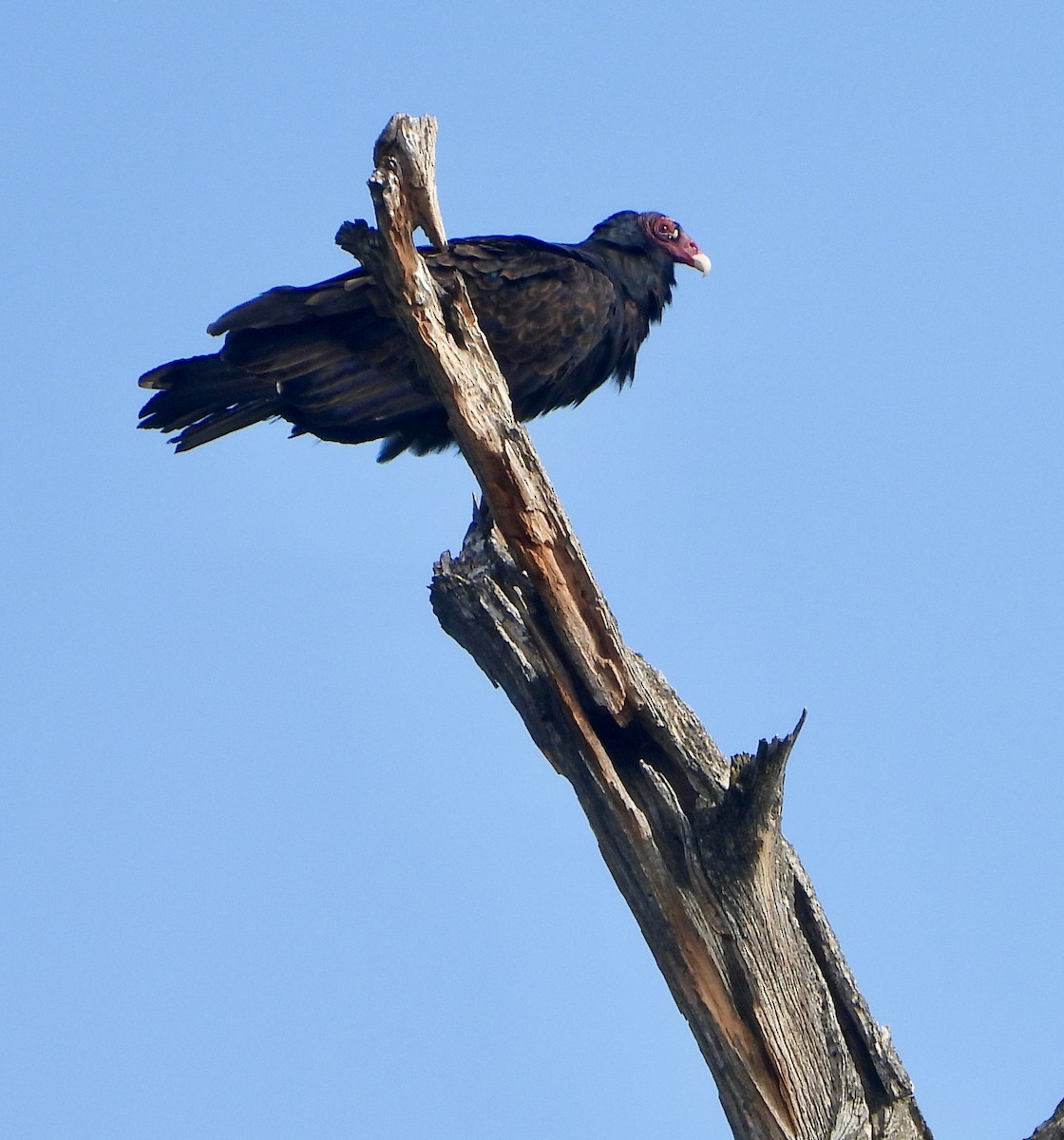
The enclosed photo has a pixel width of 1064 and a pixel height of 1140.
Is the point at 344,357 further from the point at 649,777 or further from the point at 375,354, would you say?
the point at 649,777

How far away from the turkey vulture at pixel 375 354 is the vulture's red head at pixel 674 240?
2.52ft

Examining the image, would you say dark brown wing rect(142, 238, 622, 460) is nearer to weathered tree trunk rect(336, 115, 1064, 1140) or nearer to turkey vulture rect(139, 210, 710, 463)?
turkey vulture rect(139, 210, 710, 463)

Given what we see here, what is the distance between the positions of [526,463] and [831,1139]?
1.91m

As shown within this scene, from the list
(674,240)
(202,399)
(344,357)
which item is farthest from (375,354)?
(674,240)

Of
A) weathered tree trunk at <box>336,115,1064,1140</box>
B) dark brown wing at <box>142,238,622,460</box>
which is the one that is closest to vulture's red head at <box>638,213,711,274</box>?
dark brown wing at <box>142,238,622,460</box>

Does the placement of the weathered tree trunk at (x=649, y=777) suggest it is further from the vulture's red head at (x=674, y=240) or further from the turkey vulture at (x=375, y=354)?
the vulture's red head at (x=674, y=240)

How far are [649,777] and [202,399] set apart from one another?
2.41 meters

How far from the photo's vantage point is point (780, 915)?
140 inches

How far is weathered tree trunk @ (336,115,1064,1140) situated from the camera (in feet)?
11.1

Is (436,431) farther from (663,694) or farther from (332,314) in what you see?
(663,694)

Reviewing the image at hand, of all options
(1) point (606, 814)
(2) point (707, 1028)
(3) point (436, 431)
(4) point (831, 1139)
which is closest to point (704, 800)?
(1) point (606, 814)

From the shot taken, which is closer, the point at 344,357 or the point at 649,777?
the point at 649,777

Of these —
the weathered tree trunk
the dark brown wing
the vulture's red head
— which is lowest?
the weathered tree trunk

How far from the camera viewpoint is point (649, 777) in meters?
3.74
